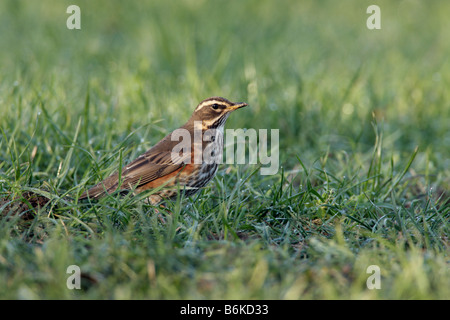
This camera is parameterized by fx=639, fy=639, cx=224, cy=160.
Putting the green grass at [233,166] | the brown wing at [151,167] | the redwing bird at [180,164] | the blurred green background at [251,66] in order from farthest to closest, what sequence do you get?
the blurred green background at [251,66] < the brown wing at [151,167] < the redwing bird at [180,164] < the green grass at [233,166]

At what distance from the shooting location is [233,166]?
6.78m

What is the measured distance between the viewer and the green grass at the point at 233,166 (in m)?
4.25

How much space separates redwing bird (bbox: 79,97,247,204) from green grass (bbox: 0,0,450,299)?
174 mm

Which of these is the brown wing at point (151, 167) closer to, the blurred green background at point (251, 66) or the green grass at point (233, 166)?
the green grass at point (233, 166)

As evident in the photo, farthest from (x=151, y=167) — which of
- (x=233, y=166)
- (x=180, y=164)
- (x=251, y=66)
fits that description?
(x=251, y=66)

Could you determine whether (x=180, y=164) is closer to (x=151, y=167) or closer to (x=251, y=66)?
(x=151, y=167)

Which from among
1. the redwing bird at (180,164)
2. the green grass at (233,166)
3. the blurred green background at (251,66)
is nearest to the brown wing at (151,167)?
the redwing bird at (180,164)

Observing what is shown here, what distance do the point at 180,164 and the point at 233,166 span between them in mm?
880

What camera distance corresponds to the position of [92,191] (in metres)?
5.70

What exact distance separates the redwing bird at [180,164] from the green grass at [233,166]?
17 centimetres

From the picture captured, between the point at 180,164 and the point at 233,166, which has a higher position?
the point at 233,166

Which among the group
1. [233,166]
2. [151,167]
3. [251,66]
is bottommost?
[151,167]

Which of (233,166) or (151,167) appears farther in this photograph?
(233,166)

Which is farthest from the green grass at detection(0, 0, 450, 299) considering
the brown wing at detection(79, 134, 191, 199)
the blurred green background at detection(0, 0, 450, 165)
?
the brown wing at detection(79, 134, 191, 199)
